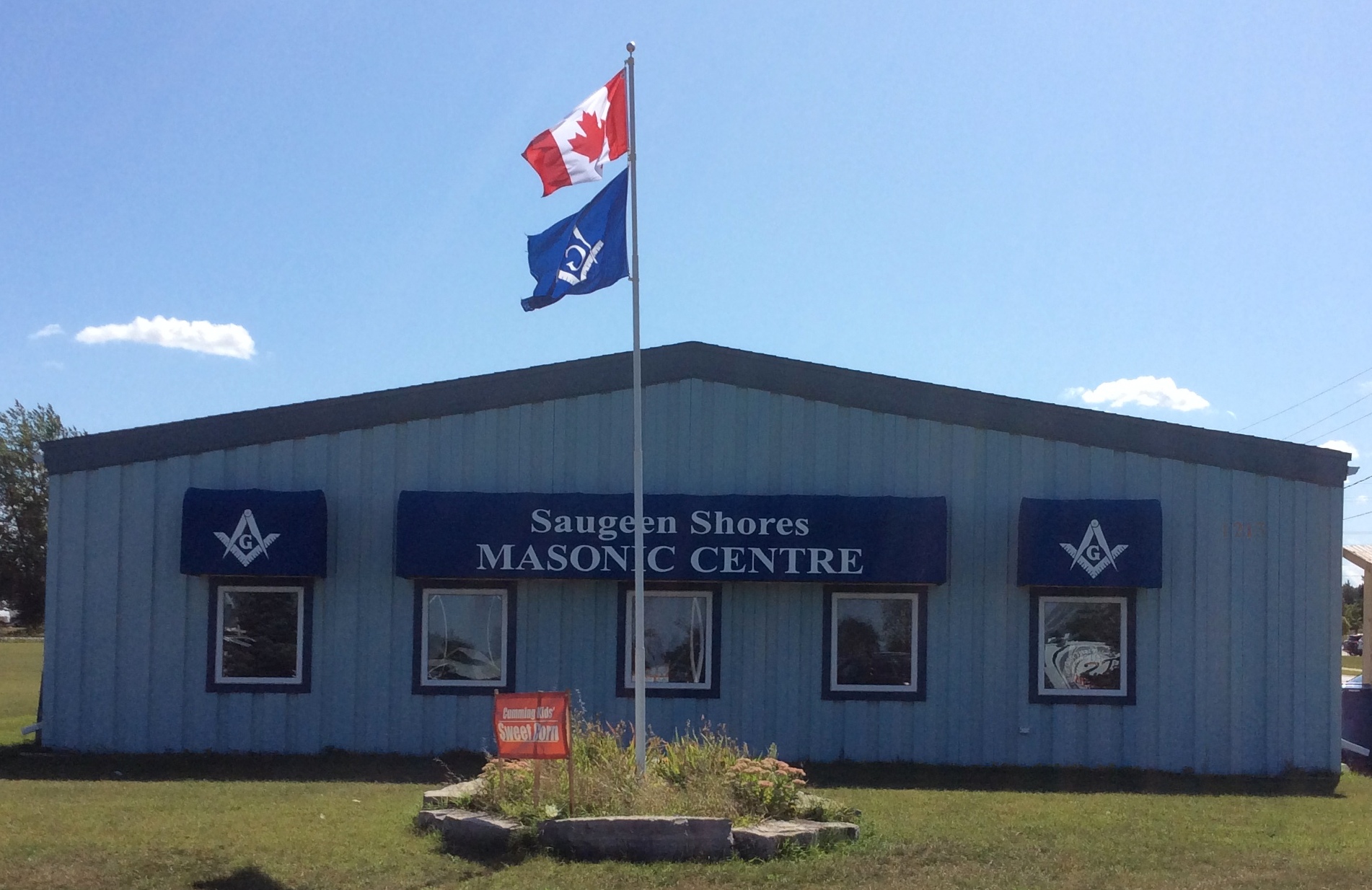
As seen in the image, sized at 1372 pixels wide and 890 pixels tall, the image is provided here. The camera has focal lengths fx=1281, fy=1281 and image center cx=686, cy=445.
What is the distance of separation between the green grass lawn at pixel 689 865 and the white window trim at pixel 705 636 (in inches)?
89.8

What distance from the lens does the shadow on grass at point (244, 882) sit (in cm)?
795

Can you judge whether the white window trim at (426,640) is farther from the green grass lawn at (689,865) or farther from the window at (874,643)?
the window at (874,643)

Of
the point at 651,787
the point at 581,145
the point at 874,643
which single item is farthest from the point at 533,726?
the point at 874,643

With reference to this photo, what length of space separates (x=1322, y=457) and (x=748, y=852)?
8.56m

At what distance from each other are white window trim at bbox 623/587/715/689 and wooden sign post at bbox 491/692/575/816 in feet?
14.8

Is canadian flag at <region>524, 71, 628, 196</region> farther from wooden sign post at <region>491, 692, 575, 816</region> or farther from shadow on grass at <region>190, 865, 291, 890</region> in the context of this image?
shadow on grass at <region>190, 865, 291, 890</region>

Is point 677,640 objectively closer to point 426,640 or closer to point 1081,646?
point 426,640

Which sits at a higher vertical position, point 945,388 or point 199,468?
point 945,388

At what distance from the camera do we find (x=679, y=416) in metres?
14.0

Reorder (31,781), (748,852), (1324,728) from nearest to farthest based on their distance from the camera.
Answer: (748,852)
(31,781)
(1324,728)

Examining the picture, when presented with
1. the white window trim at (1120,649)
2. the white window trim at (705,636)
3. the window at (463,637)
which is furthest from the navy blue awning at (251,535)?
the white window trim at (1120,649)

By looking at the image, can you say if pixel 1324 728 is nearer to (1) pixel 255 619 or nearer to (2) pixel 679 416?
(2) pixel 679 416

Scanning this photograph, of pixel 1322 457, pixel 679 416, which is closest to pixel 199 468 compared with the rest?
pixel 679 416

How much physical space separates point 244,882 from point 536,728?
7.11 ft
